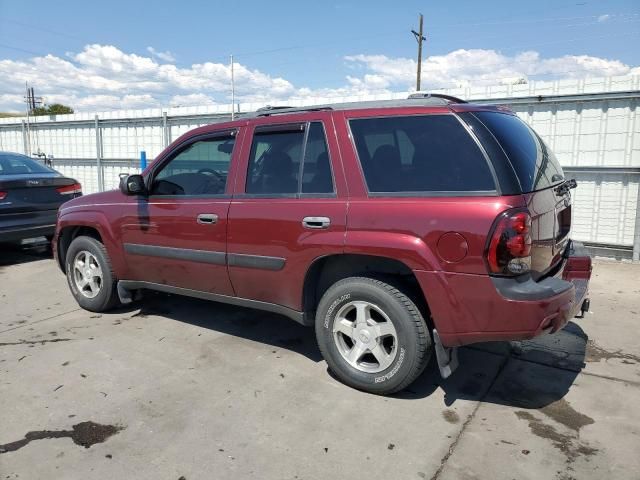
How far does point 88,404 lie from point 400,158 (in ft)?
8.39

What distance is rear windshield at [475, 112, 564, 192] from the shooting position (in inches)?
117

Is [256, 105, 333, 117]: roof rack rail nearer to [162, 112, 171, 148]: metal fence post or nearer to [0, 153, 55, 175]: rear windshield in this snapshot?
[0, 153, 55, 175]: rear windshield

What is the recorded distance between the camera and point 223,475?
8.37 ft

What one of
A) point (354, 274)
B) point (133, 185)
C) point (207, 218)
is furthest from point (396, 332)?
point (133, 185)

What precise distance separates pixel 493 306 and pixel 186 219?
2.51 m

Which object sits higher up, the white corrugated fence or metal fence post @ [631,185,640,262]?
the white corrugated fence

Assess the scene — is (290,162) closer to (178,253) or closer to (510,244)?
(178,253)

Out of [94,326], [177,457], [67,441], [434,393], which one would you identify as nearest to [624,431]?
[434,393]

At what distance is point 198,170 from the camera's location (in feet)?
14.1

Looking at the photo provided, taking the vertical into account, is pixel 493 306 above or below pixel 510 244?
below

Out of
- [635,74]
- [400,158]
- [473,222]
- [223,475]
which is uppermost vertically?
[635,74]

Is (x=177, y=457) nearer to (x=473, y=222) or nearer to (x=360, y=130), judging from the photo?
(x=473, y=222)

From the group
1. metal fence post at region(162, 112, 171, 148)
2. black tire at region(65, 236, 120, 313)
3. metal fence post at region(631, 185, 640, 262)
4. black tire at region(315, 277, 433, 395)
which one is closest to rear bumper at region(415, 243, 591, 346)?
black tire at region(315, 277, 433, 395)

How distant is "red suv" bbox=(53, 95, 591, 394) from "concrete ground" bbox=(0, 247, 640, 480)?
385 millimetres
